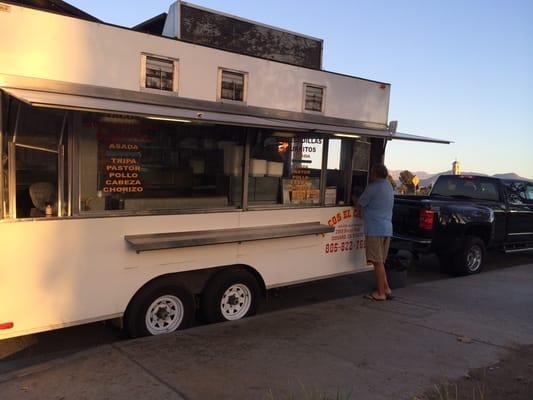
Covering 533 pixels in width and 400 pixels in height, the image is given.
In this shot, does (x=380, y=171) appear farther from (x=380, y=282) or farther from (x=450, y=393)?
(x=450, y=393)

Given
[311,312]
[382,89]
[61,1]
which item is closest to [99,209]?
[61,1]

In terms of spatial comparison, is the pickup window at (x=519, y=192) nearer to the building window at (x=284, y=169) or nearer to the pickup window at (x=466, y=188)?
the pickup window at (x=466, y=188)

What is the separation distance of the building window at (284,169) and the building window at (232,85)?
1.57ft

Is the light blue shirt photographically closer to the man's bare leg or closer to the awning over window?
the man's bare leg

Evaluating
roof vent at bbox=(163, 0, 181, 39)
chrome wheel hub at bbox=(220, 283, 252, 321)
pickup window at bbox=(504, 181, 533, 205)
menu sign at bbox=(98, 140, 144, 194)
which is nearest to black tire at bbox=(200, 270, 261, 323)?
chrome wheel hub at bbox=(220, 283, 252, 321)

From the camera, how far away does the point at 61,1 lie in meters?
4.89

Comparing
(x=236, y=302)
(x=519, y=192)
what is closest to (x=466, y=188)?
(x=519, y=192)

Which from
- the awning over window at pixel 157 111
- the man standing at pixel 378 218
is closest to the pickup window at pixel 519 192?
the man standing at pixel 378 218

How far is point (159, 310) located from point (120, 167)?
4.66ft

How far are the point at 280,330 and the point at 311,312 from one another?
2.59 ft

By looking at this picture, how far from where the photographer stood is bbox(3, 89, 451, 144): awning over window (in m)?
3.79

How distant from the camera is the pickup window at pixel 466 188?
9.73 metres

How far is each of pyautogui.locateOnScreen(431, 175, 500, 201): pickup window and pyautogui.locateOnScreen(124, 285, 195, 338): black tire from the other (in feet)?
22.2

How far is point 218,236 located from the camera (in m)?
5.09
